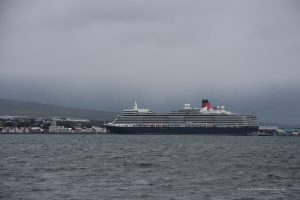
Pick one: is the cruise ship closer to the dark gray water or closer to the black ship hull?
the black ship hull

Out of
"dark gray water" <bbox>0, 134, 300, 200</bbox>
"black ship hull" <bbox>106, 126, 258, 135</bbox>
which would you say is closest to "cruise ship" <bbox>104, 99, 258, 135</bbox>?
"black ship hull" <bbox>106, 126, 258, 135</bbox>

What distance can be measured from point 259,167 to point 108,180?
1241 centimetres

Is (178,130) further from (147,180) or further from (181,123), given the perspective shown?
(147,180)

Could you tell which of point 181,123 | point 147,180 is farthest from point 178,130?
point 147,180

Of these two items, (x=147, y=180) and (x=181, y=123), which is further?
(x=181, y=123)

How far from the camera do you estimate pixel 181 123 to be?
442 ft

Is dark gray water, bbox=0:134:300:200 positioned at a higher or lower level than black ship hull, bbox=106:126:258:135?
lower

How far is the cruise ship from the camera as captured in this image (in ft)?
436

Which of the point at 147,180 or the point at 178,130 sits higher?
the point at 178,130

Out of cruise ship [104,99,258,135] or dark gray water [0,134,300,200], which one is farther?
cruise ship [104,99,258,135]

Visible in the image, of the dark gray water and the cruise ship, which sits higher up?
the cruise ship

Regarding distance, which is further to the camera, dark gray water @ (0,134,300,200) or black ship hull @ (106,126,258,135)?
black ship hull @ (106,126,258,135)

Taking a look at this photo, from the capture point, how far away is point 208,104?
145 m

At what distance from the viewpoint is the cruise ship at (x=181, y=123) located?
132875mm
